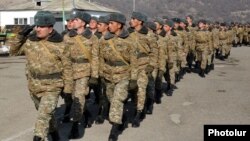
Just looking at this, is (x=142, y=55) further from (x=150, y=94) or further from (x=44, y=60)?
A: (x=44, y=60)

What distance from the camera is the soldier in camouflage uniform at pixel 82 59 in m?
7.72

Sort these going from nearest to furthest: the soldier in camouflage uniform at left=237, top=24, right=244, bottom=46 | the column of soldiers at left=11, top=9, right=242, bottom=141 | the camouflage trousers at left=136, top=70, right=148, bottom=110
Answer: the column of soldiers at left=11, top=9, right=242, bottom=141
the camouflage trousers at left=136, top=70, right=148, bottom=110
the soldier in camouflage uniform at left=237, top=24, right=244, bottom=46

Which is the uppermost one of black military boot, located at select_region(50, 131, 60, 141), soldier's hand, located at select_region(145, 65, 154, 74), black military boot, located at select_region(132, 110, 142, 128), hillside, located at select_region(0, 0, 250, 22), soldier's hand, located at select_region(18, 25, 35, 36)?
soldier's hand, located at select_region(18, 25, 35, 36)

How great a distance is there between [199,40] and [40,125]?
33.9 feet

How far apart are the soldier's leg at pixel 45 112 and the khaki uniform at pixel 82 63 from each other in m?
1.38

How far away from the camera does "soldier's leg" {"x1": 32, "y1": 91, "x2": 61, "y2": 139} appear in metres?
5.96

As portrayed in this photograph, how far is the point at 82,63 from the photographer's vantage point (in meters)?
8.07

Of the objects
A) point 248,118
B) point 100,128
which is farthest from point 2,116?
point 248,118

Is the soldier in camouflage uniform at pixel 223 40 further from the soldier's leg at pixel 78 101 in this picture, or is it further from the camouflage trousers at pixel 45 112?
the camouflage trousers at pixel 45 112

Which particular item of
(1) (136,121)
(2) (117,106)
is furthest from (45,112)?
(1) (136,121)

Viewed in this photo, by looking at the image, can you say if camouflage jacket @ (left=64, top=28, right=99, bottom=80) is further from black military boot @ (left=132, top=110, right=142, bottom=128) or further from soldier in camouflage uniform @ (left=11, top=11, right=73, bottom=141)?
soldier in camouflage uniform @ (left=11, top=11, right=73, bottom=141)

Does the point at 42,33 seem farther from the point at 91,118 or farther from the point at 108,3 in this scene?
the point at 108,3

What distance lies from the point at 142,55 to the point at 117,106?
6.99 ft

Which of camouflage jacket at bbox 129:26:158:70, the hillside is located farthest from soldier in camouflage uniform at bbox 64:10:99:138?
the hillside
